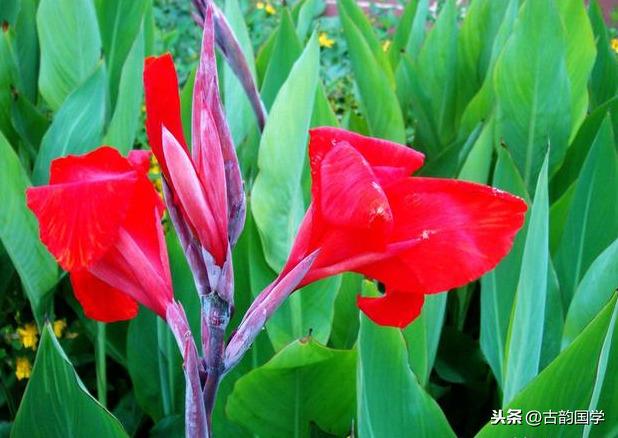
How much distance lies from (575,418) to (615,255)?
8.1 inches

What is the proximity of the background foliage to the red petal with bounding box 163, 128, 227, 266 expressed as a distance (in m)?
0.21

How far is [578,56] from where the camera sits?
1.10m

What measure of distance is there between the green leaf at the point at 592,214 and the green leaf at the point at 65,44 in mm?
634

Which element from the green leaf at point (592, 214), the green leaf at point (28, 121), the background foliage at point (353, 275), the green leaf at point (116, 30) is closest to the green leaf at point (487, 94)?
the background foliage at point (353, 275)

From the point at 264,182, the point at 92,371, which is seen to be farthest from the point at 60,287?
the point at 264,182

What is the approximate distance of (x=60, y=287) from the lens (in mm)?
1169

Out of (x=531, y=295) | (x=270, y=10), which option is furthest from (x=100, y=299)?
(x=270, y=10)

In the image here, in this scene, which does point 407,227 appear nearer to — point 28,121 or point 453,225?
point 453,225

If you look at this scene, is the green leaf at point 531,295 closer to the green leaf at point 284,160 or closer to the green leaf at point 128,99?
the green leaf at point 284,160

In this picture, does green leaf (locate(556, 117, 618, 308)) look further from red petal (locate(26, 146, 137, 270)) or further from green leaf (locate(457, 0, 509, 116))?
red petal (locate(26, 146, 137, 270))

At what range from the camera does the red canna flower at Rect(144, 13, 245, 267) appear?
456mm

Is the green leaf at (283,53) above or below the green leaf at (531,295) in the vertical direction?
above

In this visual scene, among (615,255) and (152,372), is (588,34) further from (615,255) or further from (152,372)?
(152,372)

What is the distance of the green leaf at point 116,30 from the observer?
121 cm
